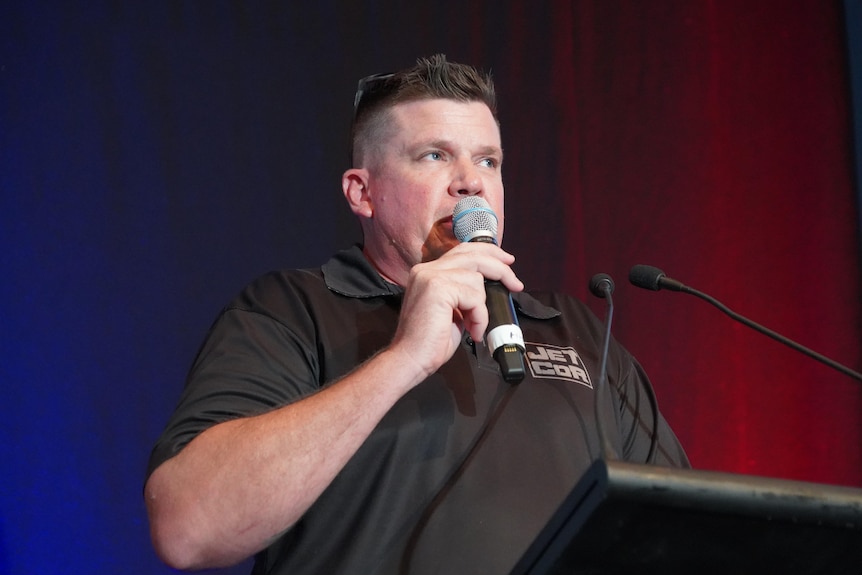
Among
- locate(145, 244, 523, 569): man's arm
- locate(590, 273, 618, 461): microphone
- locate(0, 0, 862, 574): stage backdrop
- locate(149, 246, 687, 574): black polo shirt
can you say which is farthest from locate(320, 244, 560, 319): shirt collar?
locate(0, 0, 862, 574): stage backdrop

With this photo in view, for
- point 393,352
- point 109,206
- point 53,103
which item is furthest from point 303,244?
point 393,352

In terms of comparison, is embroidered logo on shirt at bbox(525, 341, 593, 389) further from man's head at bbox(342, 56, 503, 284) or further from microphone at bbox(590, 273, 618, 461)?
man's head at bbox(342, 56, 503, 284)

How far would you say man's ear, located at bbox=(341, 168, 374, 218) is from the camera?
6.59 ft

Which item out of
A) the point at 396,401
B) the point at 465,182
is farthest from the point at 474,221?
the point at 396,401

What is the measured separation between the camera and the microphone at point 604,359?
883mm

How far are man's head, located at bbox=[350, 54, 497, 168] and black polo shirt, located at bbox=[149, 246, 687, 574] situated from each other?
1.03ft

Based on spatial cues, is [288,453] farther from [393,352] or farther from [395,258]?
[395,258]

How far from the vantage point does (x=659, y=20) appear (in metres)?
2.99

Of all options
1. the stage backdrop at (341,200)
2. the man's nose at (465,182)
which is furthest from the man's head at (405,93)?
the stage backdrop at (341,200)

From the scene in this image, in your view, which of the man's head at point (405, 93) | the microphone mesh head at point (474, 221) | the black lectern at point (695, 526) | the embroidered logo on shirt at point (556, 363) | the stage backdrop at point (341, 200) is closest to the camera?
the black lectern at point (695, 526)

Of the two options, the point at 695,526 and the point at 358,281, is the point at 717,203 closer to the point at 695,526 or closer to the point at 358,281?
the point at 358,281

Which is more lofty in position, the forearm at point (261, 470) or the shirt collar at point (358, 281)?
the shirt collar at point (358, 281)

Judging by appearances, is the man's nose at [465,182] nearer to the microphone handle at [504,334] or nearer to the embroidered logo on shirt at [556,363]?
the embroidered logo on shirt at [556,363]

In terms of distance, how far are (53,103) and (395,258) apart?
3.64ft
